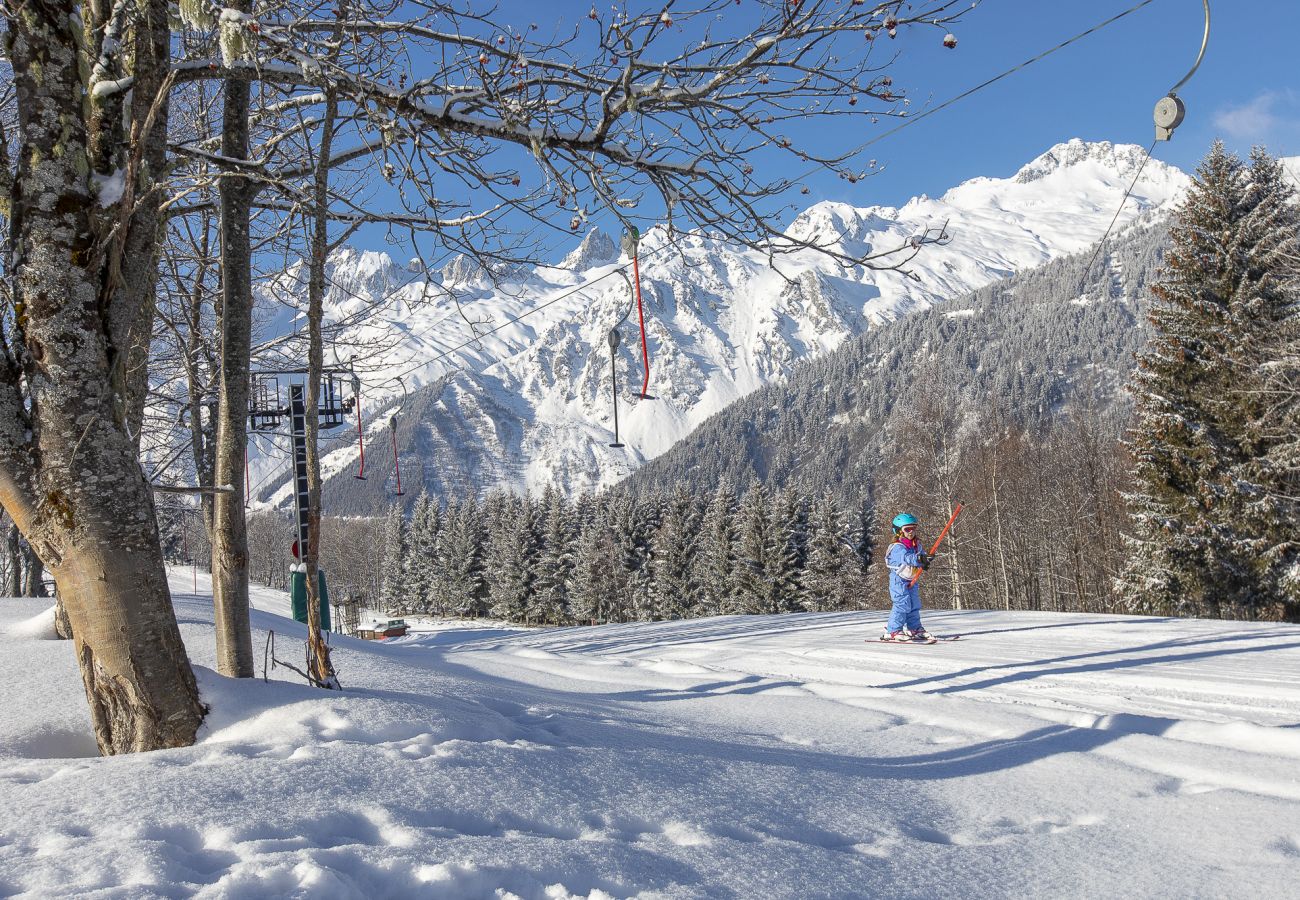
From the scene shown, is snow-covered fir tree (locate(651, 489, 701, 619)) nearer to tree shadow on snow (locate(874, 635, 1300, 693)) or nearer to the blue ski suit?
the blue ski suit

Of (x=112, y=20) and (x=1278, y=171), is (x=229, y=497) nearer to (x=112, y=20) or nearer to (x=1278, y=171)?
(x=112, y=20)

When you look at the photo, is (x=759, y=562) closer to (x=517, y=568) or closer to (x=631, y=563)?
(x=631, y=563)

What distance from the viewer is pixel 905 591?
892 cm

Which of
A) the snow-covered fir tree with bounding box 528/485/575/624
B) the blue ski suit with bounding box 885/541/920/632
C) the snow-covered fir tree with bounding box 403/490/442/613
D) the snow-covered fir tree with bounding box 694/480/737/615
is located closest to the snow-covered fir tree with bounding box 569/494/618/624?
the snow-covered fir tree with bounding box 528/485/575/624

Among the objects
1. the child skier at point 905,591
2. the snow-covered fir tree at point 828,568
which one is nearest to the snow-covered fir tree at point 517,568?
the snow-covered fir tree at point 828,568

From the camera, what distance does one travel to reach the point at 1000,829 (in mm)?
2668

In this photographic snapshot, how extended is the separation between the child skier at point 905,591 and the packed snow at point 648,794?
344cm

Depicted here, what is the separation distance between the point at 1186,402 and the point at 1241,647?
11.0 m

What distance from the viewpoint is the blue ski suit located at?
8.92 metres

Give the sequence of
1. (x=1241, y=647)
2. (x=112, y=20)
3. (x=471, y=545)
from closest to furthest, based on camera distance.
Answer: (x=112, y=20) < (x=1241, y=647) < (x=471, y=545)

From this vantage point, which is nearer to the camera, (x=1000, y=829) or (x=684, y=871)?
(x=684, y=871)

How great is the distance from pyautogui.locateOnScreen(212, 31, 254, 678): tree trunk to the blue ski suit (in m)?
6.67

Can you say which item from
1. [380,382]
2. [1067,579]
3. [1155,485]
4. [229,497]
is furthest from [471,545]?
[229,497]

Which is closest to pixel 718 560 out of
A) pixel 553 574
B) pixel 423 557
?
pixel 553 574
